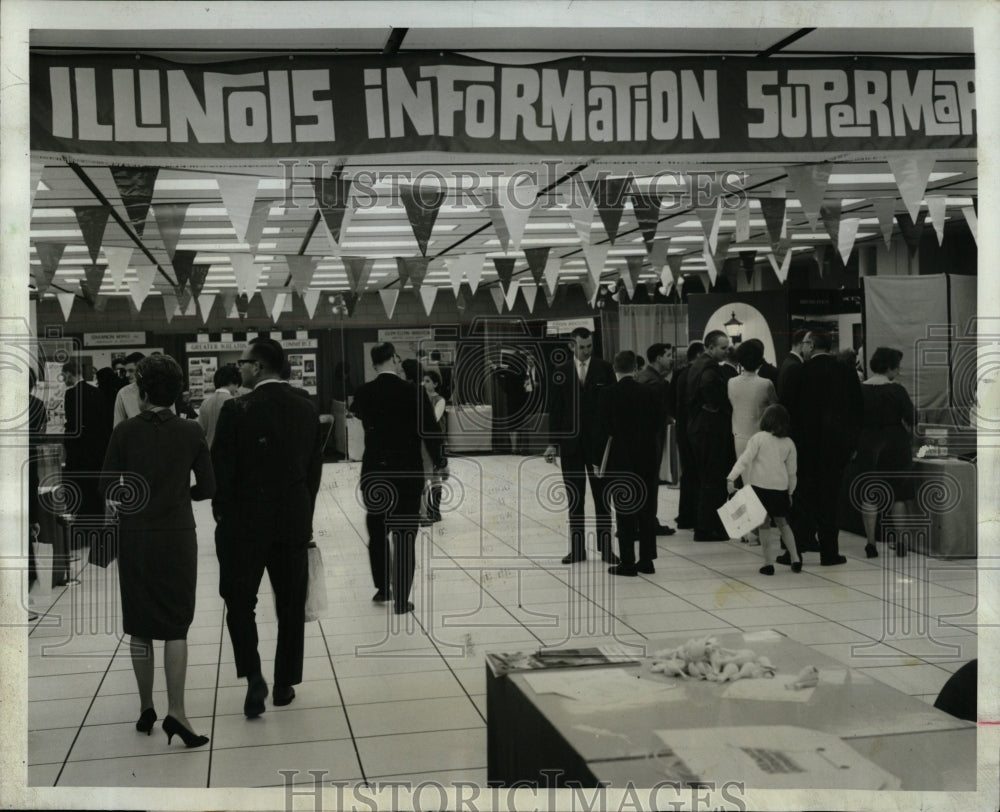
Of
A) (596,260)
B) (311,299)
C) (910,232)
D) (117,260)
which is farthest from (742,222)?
(311,299)

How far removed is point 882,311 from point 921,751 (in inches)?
282

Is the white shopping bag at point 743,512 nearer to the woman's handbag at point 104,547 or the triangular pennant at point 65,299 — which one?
the woman's handbag at point 104,547

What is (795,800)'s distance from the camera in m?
2.62

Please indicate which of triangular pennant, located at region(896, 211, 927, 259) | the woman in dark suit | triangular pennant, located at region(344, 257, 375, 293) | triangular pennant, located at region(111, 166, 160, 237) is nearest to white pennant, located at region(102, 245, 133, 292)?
triangular pennant, located at region(344, 257, 375, 293)

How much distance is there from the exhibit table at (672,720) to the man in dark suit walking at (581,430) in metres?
3.93

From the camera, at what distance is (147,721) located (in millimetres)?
4090

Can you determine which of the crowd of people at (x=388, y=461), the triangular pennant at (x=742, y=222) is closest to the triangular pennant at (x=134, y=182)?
the crowd of people at (x=388, y=461)

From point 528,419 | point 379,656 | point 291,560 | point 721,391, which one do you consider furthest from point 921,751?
point 528,419

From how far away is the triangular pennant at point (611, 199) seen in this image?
20.4 feet

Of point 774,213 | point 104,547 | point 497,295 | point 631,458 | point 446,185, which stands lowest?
point 104,547

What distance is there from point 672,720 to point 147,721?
93.8 inches

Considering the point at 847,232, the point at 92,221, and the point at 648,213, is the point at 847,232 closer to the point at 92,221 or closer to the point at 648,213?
the point at 648,213

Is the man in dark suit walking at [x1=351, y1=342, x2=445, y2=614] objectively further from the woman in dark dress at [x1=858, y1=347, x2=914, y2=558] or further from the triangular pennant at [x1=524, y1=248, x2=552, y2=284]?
the triangular pennant at [x1=524, y1=248, x2=552, y2=284]

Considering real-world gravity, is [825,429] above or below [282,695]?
above
